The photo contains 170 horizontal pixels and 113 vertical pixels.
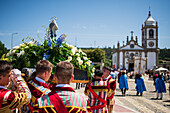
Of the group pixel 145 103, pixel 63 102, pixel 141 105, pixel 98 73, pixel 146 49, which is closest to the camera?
pixel 63 102

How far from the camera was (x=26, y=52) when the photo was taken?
367 cm

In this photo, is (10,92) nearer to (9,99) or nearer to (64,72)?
(9,99)

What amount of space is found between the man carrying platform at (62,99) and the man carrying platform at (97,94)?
1.99 meters

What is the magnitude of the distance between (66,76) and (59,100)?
281mm

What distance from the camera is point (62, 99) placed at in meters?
2.00

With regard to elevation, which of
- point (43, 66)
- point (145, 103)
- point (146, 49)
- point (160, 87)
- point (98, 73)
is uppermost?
A: point (146, 49)

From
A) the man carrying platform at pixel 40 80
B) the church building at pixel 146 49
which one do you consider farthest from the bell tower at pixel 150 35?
the man carrying platform at pixel 40 80

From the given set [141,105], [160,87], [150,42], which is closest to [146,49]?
[150,42]

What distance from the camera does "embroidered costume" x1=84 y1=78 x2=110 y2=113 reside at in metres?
4.04

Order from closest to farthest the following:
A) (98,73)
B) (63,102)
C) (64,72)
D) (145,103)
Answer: (63,102) → (64,72) → (98,73) → (145,103)

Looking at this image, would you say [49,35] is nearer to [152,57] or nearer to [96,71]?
[96,71]

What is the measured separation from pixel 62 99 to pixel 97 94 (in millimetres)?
2220

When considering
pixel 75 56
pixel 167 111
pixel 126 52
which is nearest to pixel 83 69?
pixel 75 56

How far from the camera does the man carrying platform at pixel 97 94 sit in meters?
4.04
